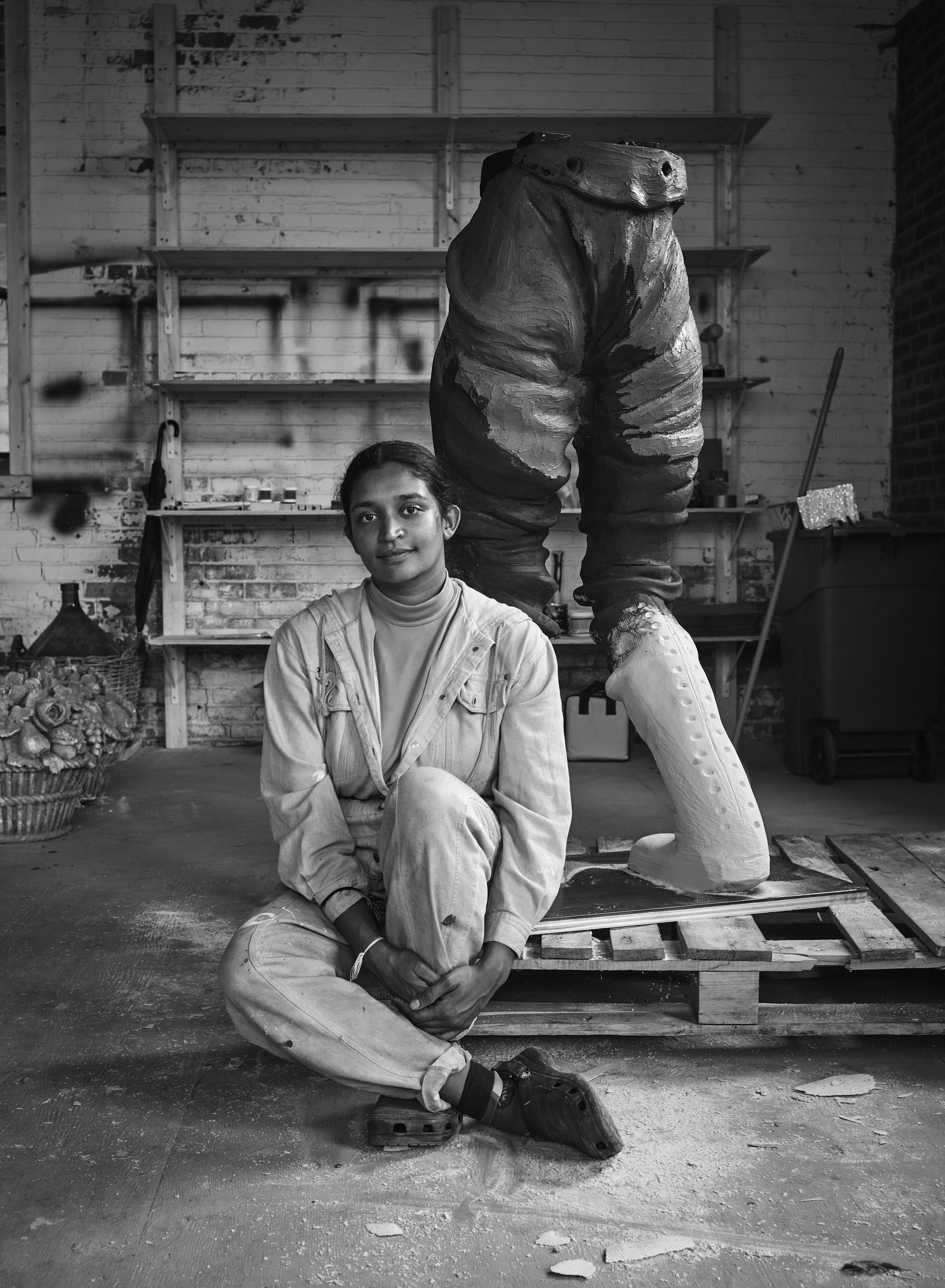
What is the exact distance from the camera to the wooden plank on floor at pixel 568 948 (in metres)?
2.35

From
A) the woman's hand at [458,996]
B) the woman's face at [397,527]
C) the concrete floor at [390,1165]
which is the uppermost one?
the woman's face at [397,527]

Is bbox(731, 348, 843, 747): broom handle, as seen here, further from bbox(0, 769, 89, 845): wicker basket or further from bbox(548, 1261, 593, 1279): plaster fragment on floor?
bbox(548, 1261, 593, 1279): plaster fragment on floor

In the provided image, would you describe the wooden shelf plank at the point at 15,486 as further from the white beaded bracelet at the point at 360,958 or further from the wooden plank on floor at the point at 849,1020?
the wooden plank on floor at the point at 849,1020

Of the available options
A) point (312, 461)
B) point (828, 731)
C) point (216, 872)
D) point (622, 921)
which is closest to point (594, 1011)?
point (622, 921)

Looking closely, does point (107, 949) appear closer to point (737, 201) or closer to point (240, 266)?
point (240, 266)

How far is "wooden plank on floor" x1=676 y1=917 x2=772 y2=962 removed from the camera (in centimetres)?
234

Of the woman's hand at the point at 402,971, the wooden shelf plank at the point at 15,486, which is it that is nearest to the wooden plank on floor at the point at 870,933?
the woman's hand at the point at 402,971

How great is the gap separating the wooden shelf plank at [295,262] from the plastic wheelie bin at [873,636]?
2.25m

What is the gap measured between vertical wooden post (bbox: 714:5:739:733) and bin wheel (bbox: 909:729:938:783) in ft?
3.35

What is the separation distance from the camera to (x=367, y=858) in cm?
220

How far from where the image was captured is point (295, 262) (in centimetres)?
576

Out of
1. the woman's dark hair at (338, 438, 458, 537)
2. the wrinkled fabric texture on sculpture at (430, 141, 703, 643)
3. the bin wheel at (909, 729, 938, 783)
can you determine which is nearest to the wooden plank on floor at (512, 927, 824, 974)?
the wrinkled fabric texture on sculpture at (430, 141, 703, 643)

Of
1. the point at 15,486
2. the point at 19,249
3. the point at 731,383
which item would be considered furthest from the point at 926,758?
the point at 19,249

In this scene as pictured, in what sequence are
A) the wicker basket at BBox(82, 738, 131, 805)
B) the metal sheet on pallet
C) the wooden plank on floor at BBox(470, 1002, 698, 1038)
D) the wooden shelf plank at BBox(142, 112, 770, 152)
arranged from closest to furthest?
the wooden plank on floor at BBox(470, 1002, 698, 1038), the metal sheet on pallet, the wicker basket at BBox(82, 738, 131, 805), the wooden shelf plank at BBox(142, 112, 770, 152)
